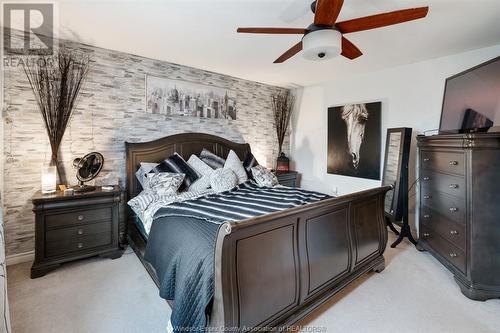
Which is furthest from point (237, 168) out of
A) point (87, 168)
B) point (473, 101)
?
point (473, 101)

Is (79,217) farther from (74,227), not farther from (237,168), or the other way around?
(237,168)

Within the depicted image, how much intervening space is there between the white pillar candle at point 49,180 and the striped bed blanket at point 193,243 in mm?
1288

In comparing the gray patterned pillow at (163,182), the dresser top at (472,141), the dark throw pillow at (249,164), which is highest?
the dresser top at (472,141)

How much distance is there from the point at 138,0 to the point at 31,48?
5.11 ft

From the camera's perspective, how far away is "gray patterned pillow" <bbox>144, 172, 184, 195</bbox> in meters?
2.73

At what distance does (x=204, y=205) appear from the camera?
7.74 ft

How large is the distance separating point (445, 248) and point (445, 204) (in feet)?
1.46

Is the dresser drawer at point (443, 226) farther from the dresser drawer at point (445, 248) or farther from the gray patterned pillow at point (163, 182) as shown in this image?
the gray patterned pillow at point (163, 182)

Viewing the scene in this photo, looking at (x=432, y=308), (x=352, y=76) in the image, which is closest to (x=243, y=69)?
(x=352, y=76)

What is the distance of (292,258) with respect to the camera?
1651 millimetres

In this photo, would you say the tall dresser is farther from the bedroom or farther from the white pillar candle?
the white pillar candle

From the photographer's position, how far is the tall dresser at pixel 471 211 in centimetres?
207

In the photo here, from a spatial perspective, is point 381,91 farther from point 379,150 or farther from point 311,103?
point 311,103

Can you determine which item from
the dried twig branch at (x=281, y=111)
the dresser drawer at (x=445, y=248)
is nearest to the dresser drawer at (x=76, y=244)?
the dried twig branch at (x=281, y=111)
